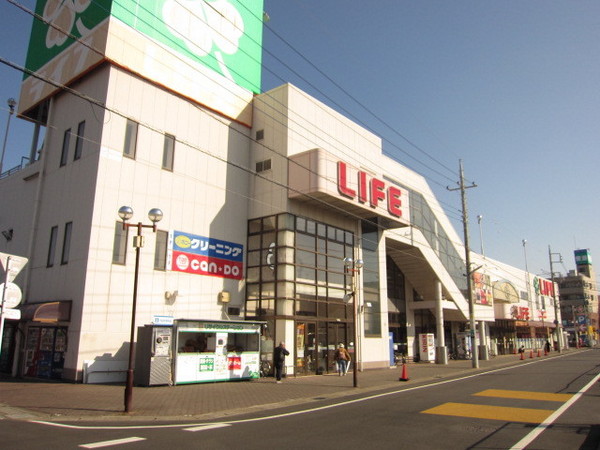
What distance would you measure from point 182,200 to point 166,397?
1015 centimetres

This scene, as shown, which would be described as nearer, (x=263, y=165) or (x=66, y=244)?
(x=66, y=244)

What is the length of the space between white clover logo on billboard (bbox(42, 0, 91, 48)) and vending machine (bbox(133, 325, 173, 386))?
564 inches

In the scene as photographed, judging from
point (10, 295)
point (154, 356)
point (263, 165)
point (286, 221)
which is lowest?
point (154, 356)

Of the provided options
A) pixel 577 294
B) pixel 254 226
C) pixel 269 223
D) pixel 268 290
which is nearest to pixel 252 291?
pixel 268 290

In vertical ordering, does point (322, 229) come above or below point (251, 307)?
above

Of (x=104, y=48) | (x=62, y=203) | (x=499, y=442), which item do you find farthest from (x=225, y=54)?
(x=499, y=442)

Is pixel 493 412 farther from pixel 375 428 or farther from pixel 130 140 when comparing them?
pixel 130 140

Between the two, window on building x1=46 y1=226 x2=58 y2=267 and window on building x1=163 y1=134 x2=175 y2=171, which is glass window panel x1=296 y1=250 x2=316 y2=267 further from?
window on building x1=46 y1=226 x2=58 y2=267

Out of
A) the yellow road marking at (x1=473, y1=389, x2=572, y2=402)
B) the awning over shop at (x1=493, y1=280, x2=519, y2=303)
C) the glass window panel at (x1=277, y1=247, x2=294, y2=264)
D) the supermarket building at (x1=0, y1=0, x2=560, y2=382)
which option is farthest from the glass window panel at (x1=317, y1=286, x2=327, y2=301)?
the awning over shop at (x1=493, y1=280, x2=519, y2=303)

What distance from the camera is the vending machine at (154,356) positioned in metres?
16.7

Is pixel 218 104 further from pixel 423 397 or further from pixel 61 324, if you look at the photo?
pixel 423 397

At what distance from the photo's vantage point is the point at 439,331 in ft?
110

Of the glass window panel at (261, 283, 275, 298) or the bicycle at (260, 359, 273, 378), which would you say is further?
the glass window panel at (261, 283, 275, 298)

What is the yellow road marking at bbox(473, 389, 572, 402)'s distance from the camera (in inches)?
554
